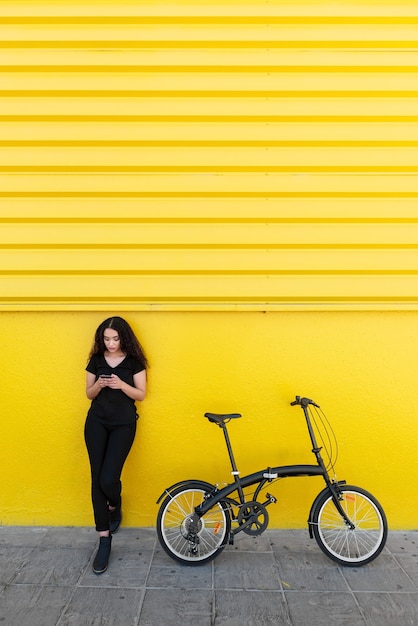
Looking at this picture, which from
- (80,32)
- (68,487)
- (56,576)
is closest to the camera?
(56,576)

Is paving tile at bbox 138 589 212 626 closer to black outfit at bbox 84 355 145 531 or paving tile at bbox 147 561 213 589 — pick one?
paving tile at bbox 147 561 213 589

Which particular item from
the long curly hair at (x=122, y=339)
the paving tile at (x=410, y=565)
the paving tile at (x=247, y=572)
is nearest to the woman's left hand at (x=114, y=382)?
the long curly hair at (x=122, y=339)

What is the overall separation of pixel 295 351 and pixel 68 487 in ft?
7.69

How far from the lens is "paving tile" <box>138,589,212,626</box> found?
3.10m

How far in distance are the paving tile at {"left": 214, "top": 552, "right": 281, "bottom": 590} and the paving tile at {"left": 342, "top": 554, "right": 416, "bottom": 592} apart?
0.55 metres

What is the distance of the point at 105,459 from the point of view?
12.6 feet

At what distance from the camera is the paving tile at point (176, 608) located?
3.10m

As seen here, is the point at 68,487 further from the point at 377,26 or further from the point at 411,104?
the point at 377,26

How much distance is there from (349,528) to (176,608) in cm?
144

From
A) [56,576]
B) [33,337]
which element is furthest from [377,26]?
[56,576]

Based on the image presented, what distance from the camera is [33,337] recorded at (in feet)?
13.9

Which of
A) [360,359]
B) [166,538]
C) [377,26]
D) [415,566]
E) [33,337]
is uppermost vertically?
[377,26]

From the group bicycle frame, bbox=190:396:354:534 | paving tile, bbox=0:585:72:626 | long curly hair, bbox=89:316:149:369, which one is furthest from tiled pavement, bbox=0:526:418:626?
long curly hair, bbox=89:316:149:369

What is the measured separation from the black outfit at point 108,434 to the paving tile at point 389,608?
1950mm
